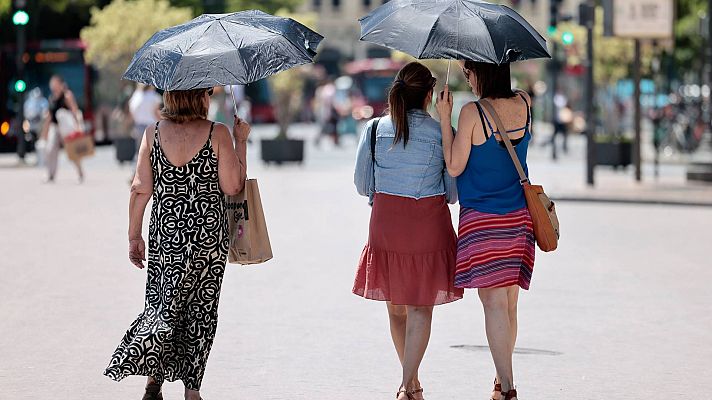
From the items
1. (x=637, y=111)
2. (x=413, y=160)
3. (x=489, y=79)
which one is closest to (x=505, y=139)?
(x=489, y=79)

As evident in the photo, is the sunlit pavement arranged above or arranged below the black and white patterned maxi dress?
below

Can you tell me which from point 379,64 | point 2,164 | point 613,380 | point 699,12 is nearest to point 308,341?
point 613,380

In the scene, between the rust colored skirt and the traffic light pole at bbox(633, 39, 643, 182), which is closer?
the rust colored skirt

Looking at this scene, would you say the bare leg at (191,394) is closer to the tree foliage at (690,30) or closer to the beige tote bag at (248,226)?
the beige tote bag at (248,226)

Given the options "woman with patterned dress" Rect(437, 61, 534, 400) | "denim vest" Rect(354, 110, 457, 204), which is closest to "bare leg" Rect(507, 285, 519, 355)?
"woman with patterned dress" Rect(437, 61, 534, 400)

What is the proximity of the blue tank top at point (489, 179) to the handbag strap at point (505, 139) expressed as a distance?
33 mm

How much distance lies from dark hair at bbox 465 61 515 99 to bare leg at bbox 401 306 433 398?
0.97 metres

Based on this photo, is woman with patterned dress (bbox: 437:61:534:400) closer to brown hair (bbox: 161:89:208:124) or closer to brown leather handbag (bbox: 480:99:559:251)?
brown leather handbag (bbox: 480:99:559:251)

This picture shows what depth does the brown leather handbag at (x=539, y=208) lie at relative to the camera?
7.22m

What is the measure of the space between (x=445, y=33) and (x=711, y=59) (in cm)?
1908

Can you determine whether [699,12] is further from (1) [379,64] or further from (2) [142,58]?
(1) [379,64]

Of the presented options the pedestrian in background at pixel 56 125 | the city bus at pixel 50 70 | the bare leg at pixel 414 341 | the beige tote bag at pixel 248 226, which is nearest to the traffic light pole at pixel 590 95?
the pedestrian in background at pixel 56 125

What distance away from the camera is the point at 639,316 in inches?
430

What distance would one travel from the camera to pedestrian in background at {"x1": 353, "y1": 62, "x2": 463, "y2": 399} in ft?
23.7
